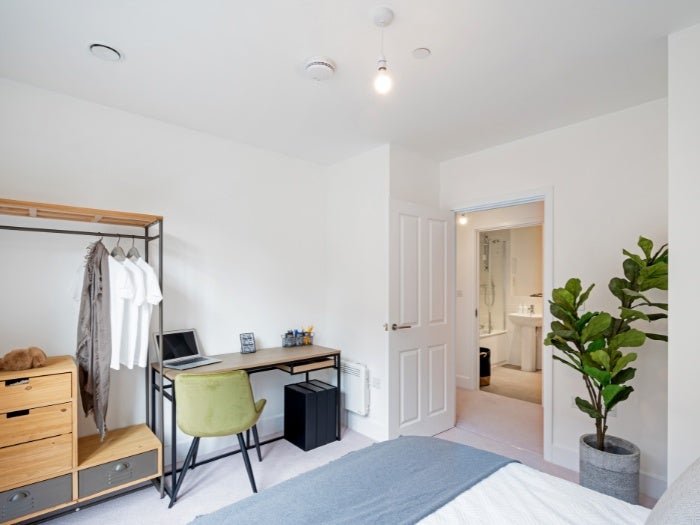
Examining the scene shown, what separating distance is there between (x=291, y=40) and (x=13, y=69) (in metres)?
1.70

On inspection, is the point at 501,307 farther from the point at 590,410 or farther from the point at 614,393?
the point at 614,393

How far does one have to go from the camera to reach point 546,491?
1363mm

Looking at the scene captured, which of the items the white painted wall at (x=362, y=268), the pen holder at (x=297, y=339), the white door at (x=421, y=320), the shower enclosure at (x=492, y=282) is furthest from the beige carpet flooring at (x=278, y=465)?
the shower enclosure at (x=492, y=282)

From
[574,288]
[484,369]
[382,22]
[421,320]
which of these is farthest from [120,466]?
[484,369]

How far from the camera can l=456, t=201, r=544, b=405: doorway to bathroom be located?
4918 mm

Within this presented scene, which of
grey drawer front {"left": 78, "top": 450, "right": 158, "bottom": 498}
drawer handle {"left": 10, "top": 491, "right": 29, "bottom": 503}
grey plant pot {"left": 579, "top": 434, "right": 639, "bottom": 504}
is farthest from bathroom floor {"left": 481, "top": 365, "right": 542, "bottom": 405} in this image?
drawer handle {"left": 10, "top": 491, "right": 29, "bottom": 503}

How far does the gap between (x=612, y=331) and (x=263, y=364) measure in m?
2.38

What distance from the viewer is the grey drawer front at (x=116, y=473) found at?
218cm

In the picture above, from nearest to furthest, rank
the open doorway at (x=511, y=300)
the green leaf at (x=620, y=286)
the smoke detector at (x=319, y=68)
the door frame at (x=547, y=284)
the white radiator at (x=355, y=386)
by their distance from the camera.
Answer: the smoke detector at (x=319, y=68) < the green leaf at (x=620, y=286) < the door frame at (x=547, y=284) < the white radiator at (x=355, y=386) < the open doorway at (x=511, y=300)

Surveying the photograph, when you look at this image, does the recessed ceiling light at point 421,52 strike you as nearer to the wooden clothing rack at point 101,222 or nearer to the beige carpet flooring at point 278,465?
the wooden clothing rack at point 101,222

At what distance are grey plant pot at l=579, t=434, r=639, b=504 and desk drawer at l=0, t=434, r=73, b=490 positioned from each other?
3026mm

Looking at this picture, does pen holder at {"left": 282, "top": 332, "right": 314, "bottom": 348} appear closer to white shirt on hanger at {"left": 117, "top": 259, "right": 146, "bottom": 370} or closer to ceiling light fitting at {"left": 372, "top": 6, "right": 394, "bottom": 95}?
white shirt on hanger at {"left": 117, "top": 259, "right": 146, "bottom": 370}

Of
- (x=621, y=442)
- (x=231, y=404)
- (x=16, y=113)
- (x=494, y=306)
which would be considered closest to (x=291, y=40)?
(x=16, y=113)

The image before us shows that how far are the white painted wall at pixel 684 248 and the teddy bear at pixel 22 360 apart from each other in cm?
331
